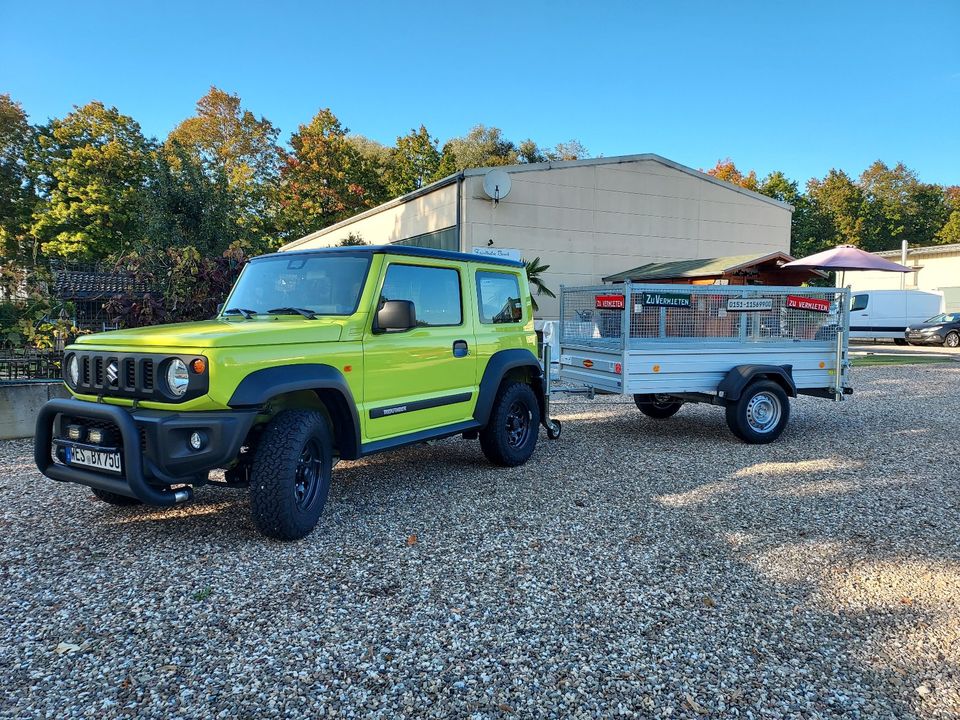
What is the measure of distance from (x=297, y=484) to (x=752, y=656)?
2767mm

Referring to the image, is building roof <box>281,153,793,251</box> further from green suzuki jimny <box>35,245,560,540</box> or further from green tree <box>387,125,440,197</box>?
green tree <box>387,125,440,197</box>

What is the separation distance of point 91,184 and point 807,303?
36.2 meters

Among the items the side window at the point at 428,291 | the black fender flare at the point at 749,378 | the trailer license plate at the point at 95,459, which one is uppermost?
the side window at the point at 428,291

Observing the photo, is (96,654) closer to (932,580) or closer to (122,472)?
(122,472)

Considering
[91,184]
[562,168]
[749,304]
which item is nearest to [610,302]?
[749,304]

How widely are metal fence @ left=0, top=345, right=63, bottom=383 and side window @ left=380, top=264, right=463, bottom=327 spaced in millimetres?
5131

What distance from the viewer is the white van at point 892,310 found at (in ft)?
81.8

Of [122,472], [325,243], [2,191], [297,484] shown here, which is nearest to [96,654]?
[122,472]

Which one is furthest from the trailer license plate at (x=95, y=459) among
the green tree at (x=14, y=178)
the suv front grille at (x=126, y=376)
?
the green tree at (x=14, y=178)

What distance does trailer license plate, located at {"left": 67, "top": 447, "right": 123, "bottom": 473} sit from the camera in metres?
3.52

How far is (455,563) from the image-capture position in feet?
12.1

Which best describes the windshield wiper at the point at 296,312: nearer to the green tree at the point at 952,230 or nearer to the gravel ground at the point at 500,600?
the gravel ground at the point at 500,600

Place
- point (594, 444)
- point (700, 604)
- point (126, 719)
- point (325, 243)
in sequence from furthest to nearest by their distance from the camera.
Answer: point (325, 243) < point (594, 444) < point (700, 604) < point (126, 719)

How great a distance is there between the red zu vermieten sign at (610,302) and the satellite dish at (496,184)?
29.4ft
